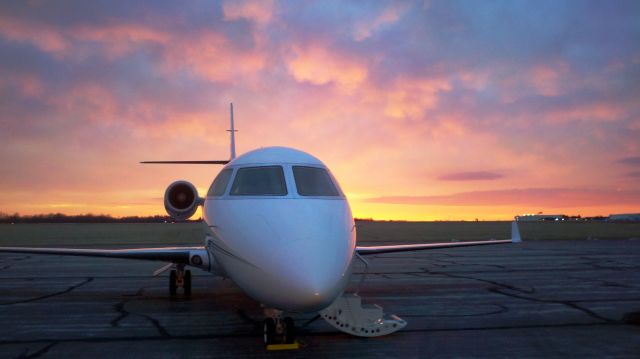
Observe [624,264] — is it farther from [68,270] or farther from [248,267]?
[68,270]

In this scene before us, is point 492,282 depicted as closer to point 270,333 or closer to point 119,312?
point 270,333

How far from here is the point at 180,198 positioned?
454 inches

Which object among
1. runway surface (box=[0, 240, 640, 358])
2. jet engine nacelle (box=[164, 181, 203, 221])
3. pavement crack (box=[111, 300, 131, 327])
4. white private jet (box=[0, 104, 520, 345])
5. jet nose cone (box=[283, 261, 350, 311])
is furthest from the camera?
jet engine nacelle (box=[164, 181, 203, 221])

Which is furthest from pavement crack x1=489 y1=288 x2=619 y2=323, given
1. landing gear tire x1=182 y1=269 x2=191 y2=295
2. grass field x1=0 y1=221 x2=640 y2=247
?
grass field x1=0 y1=221 x2=640 y2=247

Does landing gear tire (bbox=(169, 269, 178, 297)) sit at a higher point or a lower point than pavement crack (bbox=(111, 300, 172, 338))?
higher

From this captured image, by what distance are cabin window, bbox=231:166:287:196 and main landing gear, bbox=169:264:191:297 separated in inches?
206

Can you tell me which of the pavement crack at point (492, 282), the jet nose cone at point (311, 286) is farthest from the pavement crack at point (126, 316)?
the pavement crack at point (492, 282)

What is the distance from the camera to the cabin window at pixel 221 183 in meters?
8.01

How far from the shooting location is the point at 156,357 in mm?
6707

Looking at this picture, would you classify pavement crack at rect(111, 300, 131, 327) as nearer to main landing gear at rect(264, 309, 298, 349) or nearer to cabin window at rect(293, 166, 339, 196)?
main landing gear at rect(264, 309, 298, 349)

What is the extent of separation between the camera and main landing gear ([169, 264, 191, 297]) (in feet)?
40.0

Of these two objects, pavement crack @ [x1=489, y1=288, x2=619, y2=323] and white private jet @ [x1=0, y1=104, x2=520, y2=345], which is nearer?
white private jet @ [x1=0, y1=104, x2=520, y2=345]

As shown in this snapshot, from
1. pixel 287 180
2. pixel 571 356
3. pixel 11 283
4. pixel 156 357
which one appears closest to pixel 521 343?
pixel 571 356

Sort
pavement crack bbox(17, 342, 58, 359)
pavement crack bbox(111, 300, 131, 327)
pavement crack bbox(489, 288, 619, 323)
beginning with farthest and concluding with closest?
1. pavement crack bbox(489, 288, 619, 323)
2. pavement crack bbox(111, 300, 131, 327)
3. pavement crack bbox(17, 342, 58, 359)
